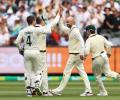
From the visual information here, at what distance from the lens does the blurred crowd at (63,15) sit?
26.3 meters

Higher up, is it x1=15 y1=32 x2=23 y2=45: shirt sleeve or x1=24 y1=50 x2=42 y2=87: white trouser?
x1=15 y1=32 x2=23 y2=45: shirt sleeve

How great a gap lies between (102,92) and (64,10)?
10462 mm

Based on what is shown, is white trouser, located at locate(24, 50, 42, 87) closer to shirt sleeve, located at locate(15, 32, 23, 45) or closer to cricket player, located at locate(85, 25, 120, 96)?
shirt sleeve, located at locate(15, 32, 23, 45)

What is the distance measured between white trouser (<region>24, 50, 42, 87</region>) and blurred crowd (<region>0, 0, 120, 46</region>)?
9.59 m

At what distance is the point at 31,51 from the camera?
53.4 feet

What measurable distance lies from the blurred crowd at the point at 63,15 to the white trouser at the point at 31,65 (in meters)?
9.59

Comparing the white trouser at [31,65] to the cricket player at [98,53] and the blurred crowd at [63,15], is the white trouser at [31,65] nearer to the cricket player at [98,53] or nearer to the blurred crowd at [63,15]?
the cricket player at [98,53]

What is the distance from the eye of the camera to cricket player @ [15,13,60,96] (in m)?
16.2

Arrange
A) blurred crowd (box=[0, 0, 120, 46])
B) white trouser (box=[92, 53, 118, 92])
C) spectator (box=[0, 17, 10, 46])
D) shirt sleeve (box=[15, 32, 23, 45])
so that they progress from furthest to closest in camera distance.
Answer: blurred crowd (box=[0, 0, 120, 46])
spectator (box=[0, 17, 10, 46])
white trouser (box=[92, 53, 118, 92])
shirt sleeve (box=[15, 32, 23, 45])

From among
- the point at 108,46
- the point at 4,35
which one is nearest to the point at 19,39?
the point at 108,46

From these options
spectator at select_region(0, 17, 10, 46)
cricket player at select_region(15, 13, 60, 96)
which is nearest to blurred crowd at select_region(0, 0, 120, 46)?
spectator at select_region(0, 17, 10, 46)

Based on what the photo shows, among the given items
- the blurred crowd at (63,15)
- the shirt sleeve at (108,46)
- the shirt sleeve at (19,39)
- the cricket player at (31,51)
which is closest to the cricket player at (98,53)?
the shirt sleeve at (108,46)

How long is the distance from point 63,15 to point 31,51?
10369 millimetres

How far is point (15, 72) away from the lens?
85.1 ft
